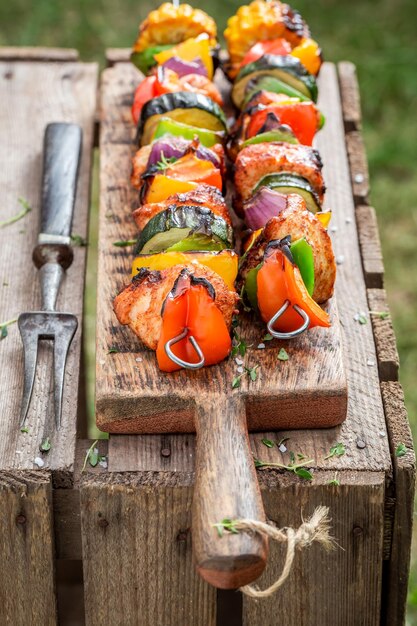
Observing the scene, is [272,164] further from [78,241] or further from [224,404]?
[224,404]

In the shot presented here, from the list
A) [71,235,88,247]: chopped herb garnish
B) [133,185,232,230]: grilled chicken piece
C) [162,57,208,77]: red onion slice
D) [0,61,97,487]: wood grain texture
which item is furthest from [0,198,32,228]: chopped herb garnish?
[162,57,208,77]: red onion slice

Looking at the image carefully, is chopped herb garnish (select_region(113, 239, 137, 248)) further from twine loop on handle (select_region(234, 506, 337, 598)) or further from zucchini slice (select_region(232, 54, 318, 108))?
twine loop on handle (select_region(234, 506, 337, 598))

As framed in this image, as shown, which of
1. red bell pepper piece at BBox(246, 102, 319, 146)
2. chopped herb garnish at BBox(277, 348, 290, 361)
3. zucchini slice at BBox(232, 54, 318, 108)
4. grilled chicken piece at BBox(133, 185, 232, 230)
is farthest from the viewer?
zucchini slice at BBox(232, 54, 318, 108)

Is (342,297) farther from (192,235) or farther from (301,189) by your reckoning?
(192,235)

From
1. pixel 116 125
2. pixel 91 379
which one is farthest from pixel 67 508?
pixel 91 379

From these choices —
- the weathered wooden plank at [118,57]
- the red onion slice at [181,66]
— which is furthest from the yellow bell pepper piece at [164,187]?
the weathered wooden plank at [118,57]
